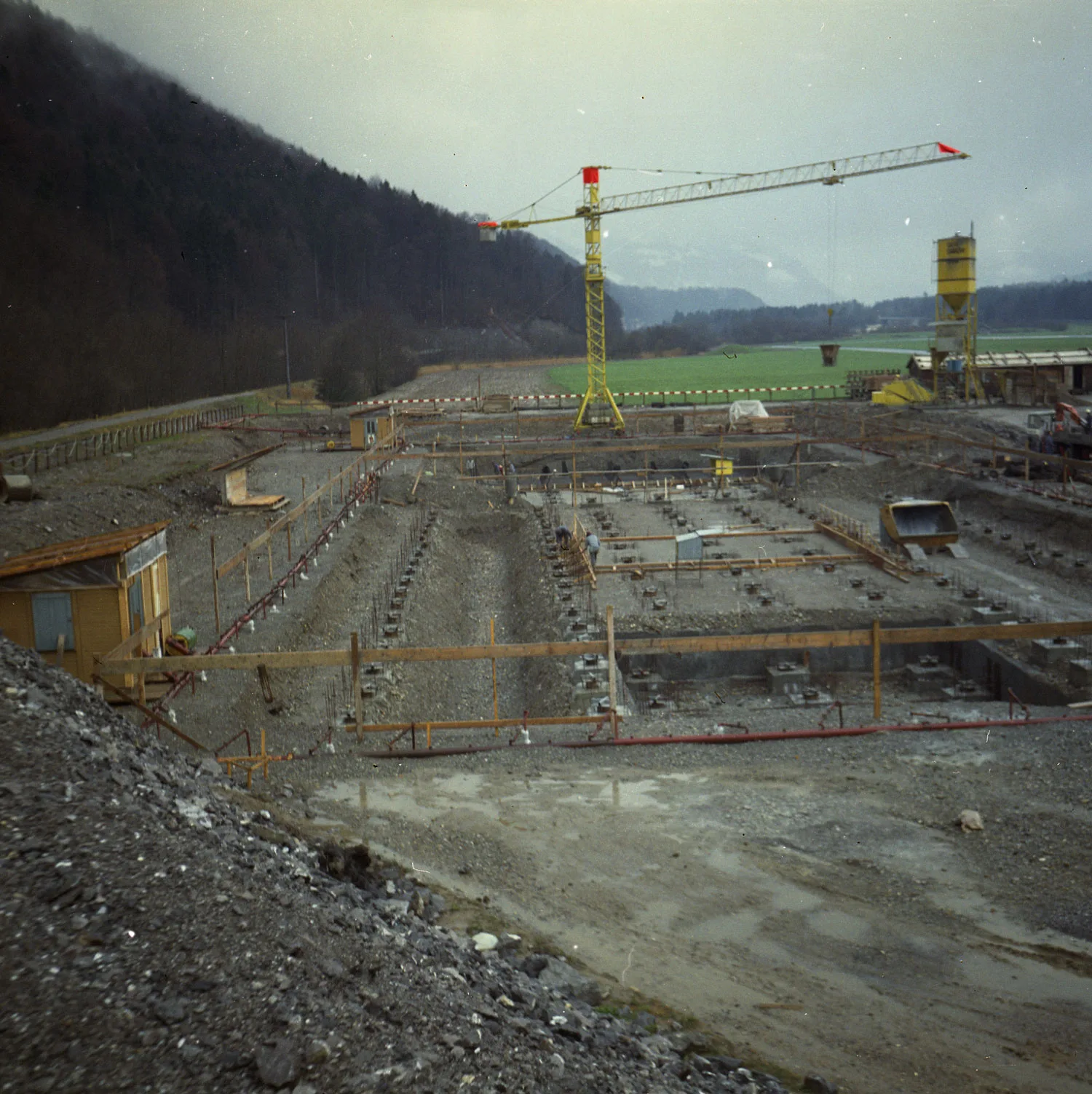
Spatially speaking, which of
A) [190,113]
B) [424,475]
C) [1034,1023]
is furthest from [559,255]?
[1034,1023]

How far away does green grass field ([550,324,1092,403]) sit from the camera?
49188mm

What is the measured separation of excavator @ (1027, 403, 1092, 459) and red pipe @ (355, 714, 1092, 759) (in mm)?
19431

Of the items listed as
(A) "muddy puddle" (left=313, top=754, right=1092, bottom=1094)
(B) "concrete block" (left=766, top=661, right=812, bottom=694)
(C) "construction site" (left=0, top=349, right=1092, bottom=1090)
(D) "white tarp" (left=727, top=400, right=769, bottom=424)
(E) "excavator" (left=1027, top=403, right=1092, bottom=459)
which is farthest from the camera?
(D) "white tarp" (left=727, top=400, right=769, bottom=424)

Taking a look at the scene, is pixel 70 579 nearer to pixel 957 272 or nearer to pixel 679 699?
pixel 679 699

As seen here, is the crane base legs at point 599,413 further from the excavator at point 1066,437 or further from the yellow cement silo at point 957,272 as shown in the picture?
the excavator at point 1066,437

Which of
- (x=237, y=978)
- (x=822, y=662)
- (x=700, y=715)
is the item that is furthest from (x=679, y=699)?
(x=237, y=978)

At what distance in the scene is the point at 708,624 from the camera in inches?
643

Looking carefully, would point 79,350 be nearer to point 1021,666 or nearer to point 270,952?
point 1021,666

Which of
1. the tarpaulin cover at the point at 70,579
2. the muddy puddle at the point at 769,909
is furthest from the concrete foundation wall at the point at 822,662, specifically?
the tarpaulin cover at the point at 70,579

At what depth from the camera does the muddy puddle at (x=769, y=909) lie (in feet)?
17.3

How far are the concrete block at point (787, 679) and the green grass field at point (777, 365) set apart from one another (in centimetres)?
3180

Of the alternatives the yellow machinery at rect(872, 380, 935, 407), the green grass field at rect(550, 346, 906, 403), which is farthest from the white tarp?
the green grass field at rect(550, 346, 906, 403)

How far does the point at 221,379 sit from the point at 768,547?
34544 mm

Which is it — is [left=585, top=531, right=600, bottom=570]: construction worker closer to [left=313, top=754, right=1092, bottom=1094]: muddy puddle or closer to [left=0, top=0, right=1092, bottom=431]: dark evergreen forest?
[left=313, top=754, right=1092, bottom=1094]: muddy puddle
